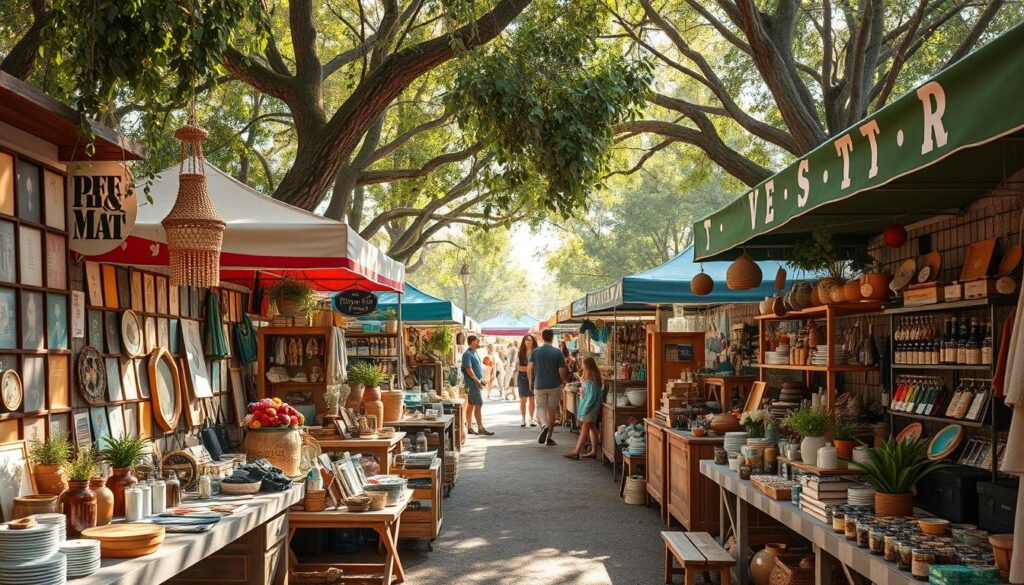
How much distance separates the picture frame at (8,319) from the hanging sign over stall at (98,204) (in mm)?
629

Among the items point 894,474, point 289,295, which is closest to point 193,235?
point 289,295

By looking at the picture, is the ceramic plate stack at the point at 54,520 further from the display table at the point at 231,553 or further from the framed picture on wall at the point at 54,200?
the framed picture on wall at the point at 54,200

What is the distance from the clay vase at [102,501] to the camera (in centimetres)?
438

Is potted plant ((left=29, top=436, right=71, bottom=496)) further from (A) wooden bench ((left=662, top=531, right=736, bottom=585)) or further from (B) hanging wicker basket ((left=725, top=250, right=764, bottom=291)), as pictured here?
(B) hanging wicker basket ((left=725, top=250, right=764, bottom=291))

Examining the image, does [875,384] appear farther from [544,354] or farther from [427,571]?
[544,354]

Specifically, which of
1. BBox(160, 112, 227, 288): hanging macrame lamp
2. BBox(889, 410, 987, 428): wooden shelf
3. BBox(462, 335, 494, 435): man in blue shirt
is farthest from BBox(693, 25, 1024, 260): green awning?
BBox(462, 335, 494, 435): man in blue shirt

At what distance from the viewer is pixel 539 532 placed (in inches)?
367

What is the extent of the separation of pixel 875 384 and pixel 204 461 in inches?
205

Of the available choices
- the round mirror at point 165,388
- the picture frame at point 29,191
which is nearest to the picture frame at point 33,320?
the picture frame at point 29,191

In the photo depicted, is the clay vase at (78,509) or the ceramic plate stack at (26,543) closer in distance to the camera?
the ceramic plate stack at (26,543)

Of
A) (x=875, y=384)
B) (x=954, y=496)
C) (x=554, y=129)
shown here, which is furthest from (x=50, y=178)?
(x=875, y=384)

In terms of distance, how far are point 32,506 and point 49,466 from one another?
0.30 metres

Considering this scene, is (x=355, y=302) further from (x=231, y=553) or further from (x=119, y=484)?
(x=119, y=484)

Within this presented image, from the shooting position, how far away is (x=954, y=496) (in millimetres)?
4910
